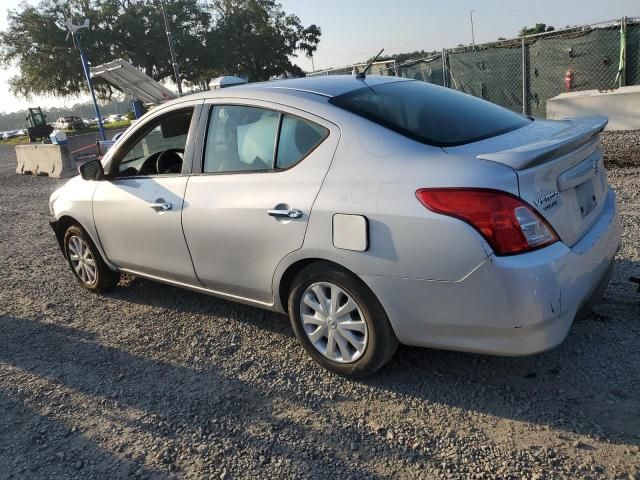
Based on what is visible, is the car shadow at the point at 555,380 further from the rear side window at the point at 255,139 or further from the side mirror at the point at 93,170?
the side mirror at the point at 93,170

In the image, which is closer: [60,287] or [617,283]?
[617,283]

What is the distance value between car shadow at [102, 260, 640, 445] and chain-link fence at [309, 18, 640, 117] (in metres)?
9.26

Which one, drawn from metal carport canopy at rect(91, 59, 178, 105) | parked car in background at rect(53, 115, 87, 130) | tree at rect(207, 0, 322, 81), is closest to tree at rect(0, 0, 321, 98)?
tree at rect(207, 0, 322, 81)

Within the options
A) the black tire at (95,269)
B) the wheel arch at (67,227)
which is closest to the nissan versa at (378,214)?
the wheel arch at (67,227)

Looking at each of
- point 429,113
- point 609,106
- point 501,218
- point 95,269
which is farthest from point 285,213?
point 609,106

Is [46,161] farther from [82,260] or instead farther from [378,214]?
[378,214]

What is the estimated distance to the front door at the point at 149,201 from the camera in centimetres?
379

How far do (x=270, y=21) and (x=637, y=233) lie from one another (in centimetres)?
5479

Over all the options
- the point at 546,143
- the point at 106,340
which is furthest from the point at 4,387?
the point at 546,143

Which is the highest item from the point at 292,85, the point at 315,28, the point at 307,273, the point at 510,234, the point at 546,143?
the point at 315,28

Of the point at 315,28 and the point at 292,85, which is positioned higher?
the point at 315,28

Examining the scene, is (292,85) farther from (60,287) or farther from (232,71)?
(232,71)

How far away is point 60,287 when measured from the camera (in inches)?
211

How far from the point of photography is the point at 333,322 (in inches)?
121
